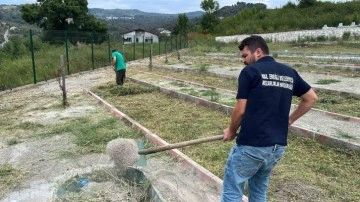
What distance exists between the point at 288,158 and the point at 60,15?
122ft

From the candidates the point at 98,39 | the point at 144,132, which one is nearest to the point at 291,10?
the point at 98,39

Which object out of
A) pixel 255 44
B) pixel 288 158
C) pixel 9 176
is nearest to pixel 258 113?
pixel 255 44

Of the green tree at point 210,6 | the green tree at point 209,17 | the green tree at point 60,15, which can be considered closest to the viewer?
the green tree at point 60,15

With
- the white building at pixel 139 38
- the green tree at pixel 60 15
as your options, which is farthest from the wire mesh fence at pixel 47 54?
the green tree at pixel 60 15

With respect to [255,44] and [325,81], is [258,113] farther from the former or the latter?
[325,81]

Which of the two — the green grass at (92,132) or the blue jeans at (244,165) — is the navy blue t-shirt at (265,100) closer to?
the blue jeans at (244,165)

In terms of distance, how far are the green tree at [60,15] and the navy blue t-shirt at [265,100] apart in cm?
3792

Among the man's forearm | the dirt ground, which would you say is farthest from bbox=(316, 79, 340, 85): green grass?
the man's forearm

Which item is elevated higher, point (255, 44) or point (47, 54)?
point (255, 44)

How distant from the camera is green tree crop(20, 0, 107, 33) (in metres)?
38.2

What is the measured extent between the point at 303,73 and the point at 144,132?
8.81m

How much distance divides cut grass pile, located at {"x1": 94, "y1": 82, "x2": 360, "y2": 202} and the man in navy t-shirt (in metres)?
1.21

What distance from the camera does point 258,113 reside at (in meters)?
2.86

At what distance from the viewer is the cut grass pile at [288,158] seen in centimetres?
421
